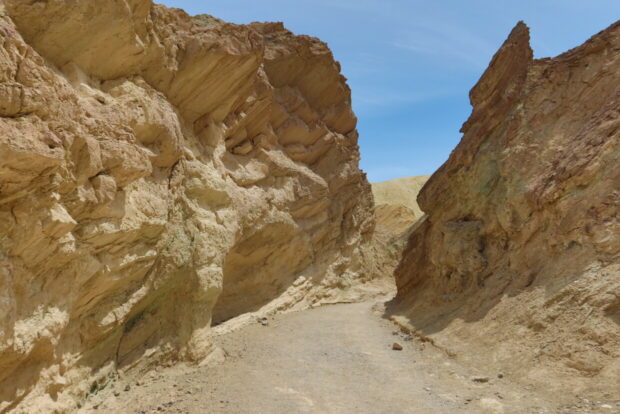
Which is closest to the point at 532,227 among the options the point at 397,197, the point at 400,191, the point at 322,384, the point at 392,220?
the point at 322,384

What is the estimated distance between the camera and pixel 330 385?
11805 millimetres

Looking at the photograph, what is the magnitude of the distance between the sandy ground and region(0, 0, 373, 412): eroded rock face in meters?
1.20

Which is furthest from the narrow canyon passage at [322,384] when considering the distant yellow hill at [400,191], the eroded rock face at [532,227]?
the distant yellow hill at [400,191]

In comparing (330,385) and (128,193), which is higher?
(128,193)

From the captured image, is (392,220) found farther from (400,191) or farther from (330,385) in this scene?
(330,385)

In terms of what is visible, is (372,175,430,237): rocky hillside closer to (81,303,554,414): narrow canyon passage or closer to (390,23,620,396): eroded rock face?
(390,23,620,396): eroded rock face

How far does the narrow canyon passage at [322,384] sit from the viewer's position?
1027cm

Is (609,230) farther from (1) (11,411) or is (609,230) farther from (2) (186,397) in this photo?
(1) (11,411)

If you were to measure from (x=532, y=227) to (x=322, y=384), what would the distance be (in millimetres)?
8818

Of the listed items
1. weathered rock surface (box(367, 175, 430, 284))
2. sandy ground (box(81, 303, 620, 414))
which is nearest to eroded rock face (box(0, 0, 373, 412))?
sandy ground (box(81, 303, 620, 414))

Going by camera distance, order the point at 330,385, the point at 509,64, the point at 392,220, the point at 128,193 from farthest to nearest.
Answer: the point at 392,220, the point at 509,64, the point at 128,193, the point at 330,385

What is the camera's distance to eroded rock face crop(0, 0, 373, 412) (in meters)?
8.53

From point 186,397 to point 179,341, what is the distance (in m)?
2.49

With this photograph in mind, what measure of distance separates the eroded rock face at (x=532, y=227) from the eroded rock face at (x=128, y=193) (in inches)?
315
